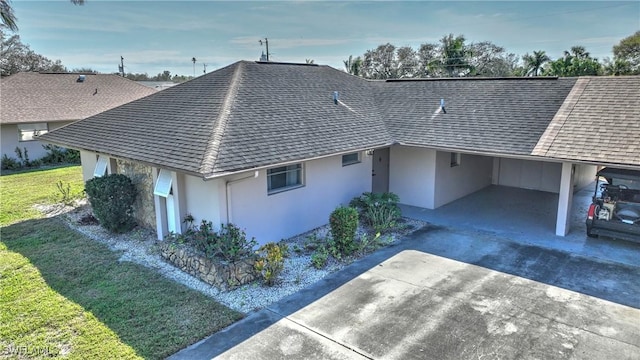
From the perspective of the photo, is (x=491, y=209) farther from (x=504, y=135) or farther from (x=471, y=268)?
(x=471, y=268)

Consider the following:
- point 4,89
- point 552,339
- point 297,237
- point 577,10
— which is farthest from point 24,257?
point 577,10

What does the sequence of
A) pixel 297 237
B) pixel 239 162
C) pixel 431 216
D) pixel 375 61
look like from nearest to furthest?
pixel 239 162
pixel 297 237
pixel 431 216
pixel 375 61

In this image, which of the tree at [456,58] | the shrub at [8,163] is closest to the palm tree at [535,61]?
the tree at [456,58]

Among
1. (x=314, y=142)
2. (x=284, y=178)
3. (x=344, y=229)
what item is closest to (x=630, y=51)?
(x=314, y=142)

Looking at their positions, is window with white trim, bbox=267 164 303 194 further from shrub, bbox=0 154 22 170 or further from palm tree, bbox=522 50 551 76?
palm tree, bbox=522 50 551 76

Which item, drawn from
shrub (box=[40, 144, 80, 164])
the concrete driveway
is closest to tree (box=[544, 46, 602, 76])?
the concrete driveway

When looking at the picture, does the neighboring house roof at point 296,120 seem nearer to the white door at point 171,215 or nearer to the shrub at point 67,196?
the white door at point 171,215
